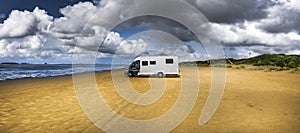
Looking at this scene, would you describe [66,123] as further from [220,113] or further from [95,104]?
[220,113]

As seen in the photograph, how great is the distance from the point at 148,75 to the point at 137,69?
8.86ft

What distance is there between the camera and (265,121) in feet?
40.3

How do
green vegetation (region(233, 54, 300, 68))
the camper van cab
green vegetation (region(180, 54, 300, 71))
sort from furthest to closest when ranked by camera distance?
green vegetation (region(233, 54, 300, 68)), green vegetation (region(180, 54, 300, 71)), the camper van cab

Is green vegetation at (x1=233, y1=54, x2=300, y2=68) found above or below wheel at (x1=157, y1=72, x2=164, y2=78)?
above

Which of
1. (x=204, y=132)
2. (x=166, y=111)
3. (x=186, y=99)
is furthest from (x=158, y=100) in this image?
(x=204, y=132)

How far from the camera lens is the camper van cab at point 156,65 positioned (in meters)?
38.9

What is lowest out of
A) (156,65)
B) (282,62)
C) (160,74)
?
(160,74)

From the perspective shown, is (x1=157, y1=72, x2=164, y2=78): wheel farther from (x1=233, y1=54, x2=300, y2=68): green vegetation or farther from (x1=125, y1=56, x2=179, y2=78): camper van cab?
(x1=233, y1=54, x2=300, y2=68): green vegetation

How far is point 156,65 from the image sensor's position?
39.1 m

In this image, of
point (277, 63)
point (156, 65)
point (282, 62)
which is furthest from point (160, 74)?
point (282, 62)

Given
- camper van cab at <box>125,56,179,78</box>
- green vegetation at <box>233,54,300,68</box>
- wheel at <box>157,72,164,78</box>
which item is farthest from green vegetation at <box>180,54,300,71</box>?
wheel at <box>157,72,164,78</box>

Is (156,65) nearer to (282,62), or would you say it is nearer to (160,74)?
(160,74)

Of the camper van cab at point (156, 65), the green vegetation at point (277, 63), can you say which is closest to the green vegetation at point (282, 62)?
the green vegetation at point (277, 63)

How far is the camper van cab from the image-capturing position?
38.9 meters
